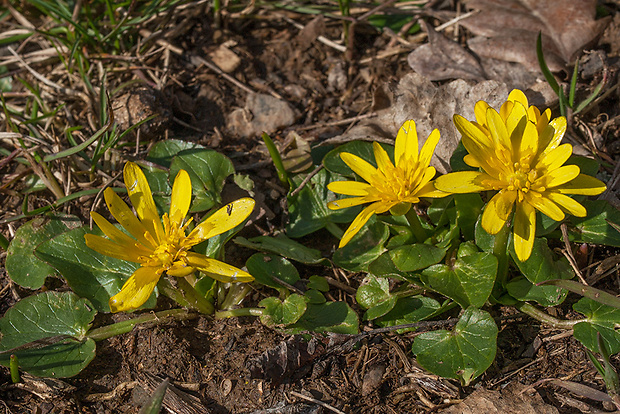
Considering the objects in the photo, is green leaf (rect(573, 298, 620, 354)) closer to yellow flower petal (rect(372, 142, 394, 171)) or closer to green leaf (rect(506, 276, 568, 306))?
green leaf (rect(506, 276, 568, 306))

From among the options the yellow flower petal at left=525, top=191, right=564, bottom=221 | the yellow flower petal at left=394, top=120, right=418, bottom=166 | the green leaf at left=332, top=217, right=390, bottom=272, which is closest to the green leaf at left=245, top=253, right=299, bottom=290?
the green leaf at left=332, top=217, right=390, bottom=272

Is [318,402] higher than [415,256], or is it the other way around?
[415,256]

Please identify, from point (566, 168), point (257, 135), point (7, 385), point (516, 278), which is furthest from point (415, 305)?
point (7, 385)

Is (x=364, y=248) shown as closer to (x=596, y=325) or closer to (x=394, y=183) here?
(x=394, y=183)

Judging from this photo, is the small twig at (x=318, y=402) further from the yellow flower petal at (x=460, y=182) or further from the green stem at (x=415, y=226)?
the yellow flower petal at (x=460, y=182)

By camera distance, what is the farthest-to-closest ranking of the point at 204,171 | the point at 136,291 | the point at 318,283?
the point at 204,171 → the point at 318,283 → the point at 136,291

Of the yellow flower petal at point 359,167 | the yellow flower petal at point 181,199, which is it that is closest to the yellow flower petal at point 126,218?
the yellow flower petal at point 181,199

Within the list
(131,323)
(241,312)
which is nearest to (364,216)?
(241,312)
